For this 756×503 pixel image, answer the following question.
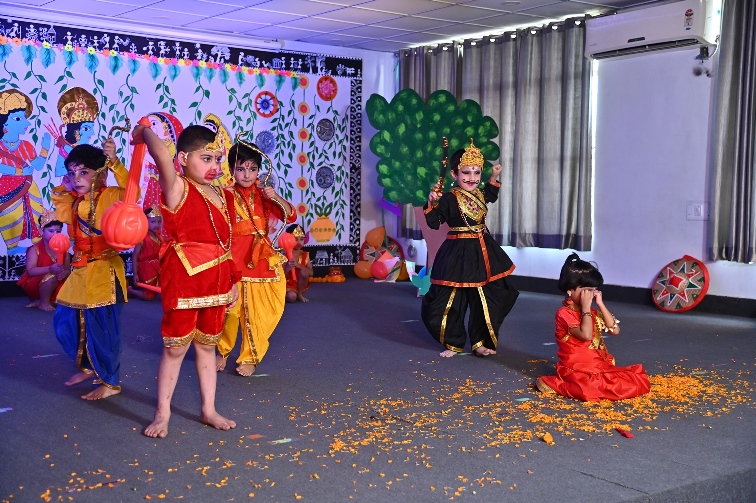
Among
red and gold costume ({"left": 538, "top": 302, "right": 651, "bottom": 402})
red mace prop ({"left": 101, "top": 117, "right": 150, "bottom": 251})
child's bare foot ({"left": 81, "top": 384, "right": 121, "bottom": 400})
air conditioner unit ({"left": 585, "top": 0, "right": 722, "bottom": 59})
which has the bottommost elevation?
child's bare foot ({"left": 81, "top": 384, "right": 121, "bottom": 400})

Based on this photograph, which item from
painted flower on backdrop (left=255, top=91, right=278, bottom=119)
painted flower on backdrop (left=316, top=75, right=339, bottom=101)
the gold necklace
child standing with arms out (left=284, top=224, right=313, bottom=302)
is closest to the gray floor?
the gold necklace

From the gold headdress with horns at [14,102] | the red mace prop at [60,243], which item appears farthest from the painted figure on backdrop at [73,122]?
the red mace prop at [60,243]

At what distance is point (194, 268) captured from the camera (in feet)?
11.7

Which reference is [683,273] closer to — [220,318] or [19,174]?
[220,318]

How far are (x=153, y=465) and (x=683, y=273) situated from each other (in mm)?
5833

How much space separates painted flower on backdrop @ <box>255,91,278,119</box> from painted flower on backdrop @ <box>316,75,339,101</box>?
0.64 meters

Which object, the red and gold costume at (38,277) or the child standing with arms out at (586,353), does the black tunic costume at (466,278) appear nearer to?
the child standing with arms out at (586,353)

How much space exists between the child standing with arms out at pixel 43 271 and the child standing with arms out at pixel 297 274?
2.08 meters

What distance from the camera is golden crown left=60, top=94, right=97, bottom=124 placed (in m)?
8.70

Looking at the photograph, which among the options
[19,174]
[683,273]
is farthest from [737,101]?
[19,174]

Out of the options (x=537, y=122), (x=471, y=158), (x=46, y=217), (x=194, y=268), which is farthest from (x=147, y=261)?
(x=194, y=268)

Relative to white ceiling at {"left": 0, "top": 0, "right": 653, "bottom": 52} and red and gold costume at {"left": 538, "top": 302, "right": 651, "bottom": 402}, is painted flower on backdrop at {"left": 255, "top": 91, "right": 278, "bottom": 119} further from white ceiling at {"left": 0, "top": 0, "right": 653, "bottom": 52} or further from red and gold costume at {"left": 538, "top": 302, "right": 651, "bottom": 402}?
red and gold costume at {"left": 538, "top": 302, "right": 651, "bottom": 402}

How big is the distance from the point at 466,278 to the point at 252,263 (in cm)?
136

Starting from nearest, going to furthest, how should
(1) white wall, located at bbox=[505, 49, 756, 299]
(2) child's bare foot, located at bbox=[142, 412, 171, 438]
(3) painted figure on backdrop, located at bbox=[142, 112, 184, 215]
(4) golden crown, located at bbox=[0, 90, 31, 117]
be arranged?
(2) child's bare foot, located at bbox=[142, 412, 171, 438], (1) white wall, located at bbox=[505, 49, 756, 299], (4) golden crown, located at bbox=[0, 90, 31, 117], (3) painted figure on backdrop, located at bbox=[142, 112, 184, 215]
